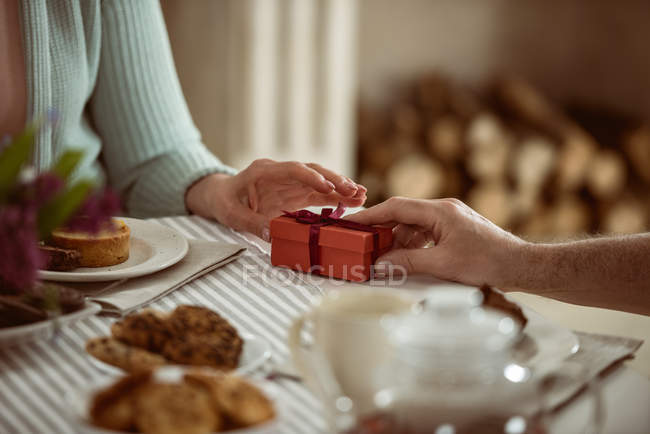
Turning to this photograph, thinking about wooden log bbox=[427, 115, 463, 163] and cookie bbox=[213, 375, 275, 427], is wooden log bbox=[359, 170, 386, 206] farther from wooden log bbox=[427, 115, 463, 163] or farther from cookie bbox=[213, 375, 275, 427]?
cookie bbox=[213, 375, 275, 427]

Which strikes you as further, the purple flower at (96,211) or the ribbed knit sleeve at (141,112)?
the ribbed knit sleeve at (141,112)

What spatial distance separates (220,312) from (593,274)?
547mm

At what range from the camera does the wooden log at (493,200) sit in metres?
2.93

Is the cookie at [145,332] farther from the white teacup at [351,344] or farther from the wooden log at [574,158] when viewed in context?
the wooden log at [574,158]

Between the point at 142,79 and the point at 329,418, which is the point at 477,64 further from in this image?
Answer: the point at 329,418

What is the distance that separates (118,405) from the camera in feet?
1.86

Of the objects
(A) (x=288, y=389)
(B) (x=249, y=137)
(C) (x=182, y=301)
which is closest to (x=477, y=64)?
(B) (x=249, y=137)

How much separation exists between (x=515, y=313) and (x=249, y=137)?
1.85m

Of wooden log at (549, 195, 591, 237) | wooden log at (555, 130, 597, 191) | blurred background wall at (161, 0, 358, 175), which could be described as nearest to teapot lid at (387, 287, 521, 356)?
blurred background wall at (161, 0, 358, 175)

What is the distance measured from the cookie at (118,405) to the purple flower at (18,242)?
156 millimetres

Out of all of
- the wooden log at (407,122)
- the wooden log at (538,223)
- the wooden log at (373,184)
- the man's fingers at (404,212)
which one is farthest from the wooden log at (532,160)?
the man's fingers at (404,212)

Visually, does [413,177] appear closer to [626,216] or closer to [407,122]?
[407,122]

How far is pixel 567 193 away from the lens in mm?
3029

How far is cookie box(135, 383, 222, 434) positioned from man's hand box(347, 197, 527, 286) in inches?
20.8
